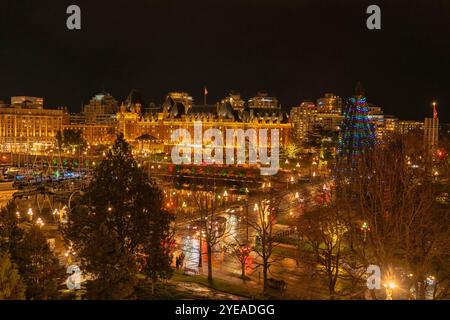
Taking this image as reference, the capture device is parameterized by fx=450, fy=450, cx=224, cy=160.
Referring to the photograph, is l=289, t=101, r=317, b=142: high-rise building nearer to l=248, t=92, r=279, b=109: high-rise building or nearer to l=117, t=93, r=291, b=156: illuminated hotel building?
l=248, t=92, r=279, b=109: high-rise building

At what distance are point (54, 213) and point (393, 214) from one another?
2701cm

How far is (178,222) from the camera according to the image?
29.4 meters

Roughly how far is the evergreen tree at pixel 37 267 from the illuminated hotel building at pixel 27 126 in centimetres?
9832

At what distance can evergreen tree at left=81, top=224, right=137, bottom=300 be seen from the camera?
1141 cm

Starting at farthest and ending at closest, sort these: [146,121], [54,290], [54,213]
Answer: [146,121], [54,213], [54,290]

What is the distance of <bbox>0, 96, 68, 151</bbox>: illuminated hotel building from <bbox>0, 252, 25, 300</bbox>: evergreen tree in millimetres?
100572

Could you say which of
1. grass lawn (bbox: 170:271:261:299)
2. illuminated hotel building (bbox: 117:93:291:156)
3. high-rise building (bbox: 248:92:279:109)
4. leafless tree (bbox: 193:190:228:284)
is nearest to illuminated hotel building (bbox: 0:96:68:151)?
illuminated hotel building (bbox: 117:93:291:156)

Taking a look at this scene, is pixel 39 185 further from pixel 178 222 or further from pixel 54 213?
pixel 178 222

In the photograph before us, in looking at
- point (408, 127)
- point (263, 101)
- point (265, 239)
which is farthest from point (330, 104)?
point (265, 239)

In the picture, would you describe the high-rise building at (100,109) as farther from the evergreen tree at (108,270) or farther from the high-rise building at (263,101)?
the evergreen tree at (108,270)

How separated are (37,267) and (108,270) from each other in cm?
171

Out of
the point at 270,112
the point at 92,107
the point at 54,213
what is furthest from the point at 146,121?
the point at 54,213
